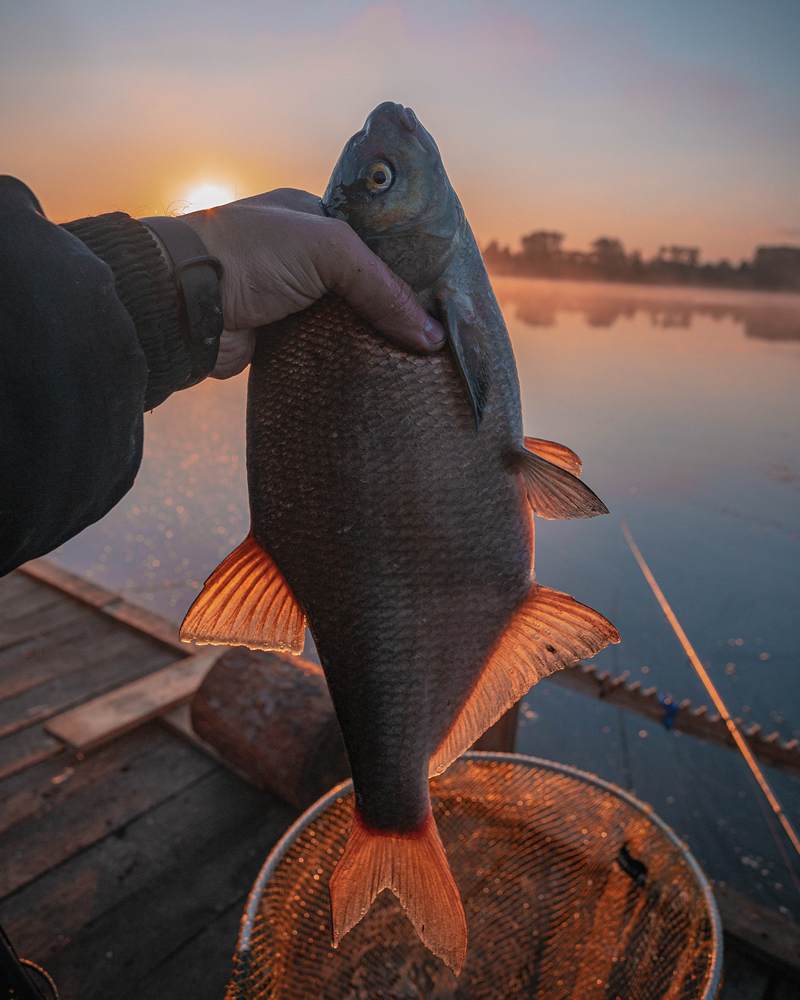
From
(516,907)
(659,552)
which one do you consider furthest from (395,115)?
(659,552)

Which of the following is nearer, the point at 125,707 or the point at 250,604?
the point at 250,604

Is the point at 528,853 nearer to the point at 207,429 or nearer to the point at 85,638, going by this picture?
the point at 85,638

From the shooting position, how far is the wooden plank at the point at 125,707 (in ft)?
13.5

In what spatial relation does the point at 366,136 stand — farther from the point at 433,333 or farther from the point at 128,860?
the point at 128,860

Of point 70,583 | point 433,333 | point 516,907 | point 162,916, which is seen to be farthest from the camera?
point 70,583

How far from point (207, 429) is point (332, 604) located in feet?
49.6

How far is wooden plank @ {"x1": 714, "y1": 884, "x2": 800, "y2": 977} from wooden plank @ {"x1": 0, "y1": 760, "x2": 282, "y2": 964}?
7.12 feet

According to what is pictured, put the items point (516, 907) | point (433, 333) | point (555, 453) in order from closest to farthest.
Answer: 1. point (433, 333)
2. point (555, 453)
3. point (516, 907)

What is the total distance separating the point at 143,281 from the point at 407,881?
65.4 inches

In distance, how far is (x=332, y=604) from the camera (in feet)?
5.63

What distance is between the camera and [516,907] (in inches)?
108

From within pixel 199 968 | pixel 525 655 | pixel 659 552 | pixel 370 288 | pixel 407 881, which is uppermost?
pixel 370 288

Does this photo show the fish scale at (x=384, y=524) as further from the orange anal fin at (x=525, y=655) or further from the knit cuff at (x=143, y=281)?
the knit cuff at (x=143, y=281)

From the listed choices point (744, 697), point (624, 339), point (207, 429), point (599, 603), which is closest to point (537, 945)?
point (744, 697)
